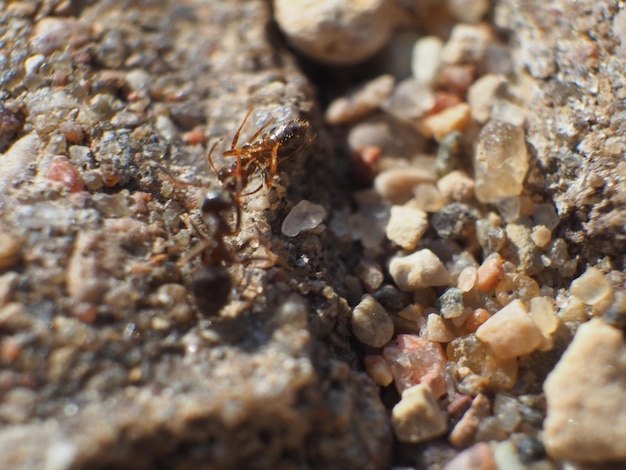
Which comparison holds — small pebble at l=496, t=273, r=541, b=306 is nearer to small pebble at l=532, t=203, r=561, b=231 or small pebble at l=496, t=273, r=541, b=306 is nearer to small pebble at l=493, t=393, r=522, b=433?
small pebble at l=532, t=203, r=561, b=231

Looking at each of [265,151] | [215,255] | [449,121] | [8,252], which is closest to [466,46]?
[449,121]

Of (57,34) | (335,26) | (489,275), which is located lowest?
(489,275)

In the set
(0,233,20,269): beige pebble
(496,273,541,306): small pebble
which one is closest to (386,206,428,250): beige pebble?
(496,273,541,306): small pebble

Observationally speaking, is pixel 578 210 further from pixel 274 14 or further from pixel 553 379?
pixel 274 14

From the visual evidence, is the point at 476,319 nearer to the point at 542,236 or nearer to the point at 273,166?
the point at 542,236

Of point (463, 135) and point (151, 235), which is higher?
point (151, 235)

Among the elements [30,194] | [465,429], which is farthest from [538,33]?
[30,194]

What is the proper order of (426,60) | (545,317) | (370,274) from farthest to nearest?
(426,60)
(370,274)
(545,317)
